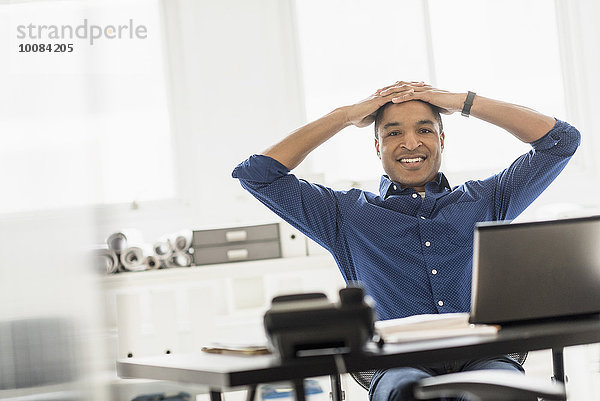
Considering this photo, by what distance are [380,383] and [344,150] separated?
2.00 m

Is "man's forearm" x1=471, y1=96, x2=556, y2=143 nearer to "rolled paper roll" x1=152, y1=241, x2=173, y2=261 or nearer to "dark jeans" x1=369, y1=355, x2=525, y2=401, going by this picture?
"dark jeans" x1=369, y1=355, x2=525, y2=401

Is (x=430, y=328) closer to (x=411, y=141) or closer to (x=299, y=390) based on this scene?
(x=299, y=390)

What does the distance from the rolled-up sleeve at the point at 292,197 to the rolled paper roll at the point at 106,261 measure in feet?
2.73

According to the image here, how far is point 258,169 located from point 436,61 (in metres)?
1.77

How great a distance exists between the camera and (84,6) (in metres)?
2.97

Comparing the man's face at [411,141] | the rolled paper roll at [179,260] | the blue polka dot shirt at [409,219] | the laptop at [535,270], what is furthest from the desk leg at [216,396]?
the rolled paper roll at [179,260]

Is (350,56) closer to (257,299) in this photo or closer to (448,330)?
(257,299)

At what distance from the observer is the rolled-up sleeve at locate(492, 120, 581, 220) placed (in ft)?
7.00

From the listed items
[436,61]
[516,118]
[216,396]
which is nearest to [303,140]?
[516,118]

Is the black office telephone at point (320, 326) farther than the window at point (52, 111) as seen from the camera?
No

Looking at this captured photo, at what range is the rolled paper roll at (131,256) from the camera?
2.76 meters

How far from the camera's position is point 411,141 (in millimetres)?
2178

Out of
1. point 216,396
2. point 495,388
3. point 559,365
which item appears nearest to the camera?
point 495,388

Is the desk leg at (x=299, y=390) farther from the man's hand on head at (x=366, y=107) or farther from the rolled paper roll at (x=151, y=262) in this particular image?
the rolled paper roll at (x=151, y=262)
